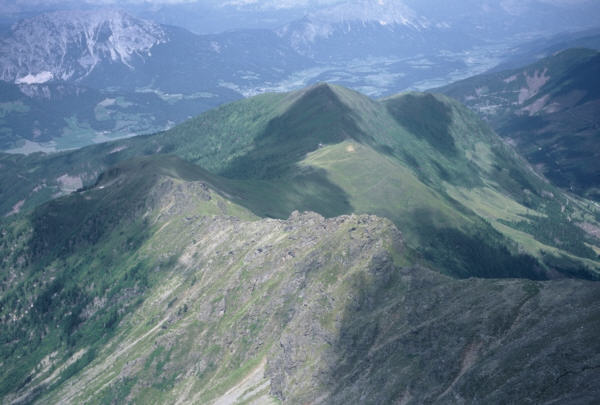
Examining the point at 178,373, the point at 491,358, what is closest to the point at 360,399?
the point at 491,358

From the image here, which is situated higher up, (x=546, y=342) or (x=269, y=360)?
(x=546, y=342)

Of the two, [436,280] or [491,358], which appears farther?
[436,280]

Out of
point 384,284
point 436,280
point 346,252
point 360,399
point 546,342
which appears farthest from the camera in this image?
point 346,252

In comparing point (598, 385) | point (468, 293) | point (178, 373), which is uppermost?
point (598, 385)

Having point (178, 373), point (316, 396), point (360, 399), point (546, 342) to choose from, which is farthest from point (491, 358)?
point (178, 373)

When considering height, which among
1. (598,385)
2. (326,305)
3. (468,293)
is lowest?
(326,305)

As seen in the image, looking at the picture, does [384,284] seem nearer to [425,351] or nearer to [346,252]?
[346,252]

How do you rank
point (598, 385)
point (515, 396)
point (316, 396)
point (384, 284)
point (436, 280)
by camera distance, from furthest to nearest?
1. point (384, 284)
2. point (436, 280)
3. point (316, 396)
4. point (515, 396)
5. point (598, 385)

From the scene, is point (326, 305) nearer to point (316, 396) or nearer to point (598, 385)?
point (316, 396)

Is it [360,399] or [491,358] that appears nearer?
[491,358]
